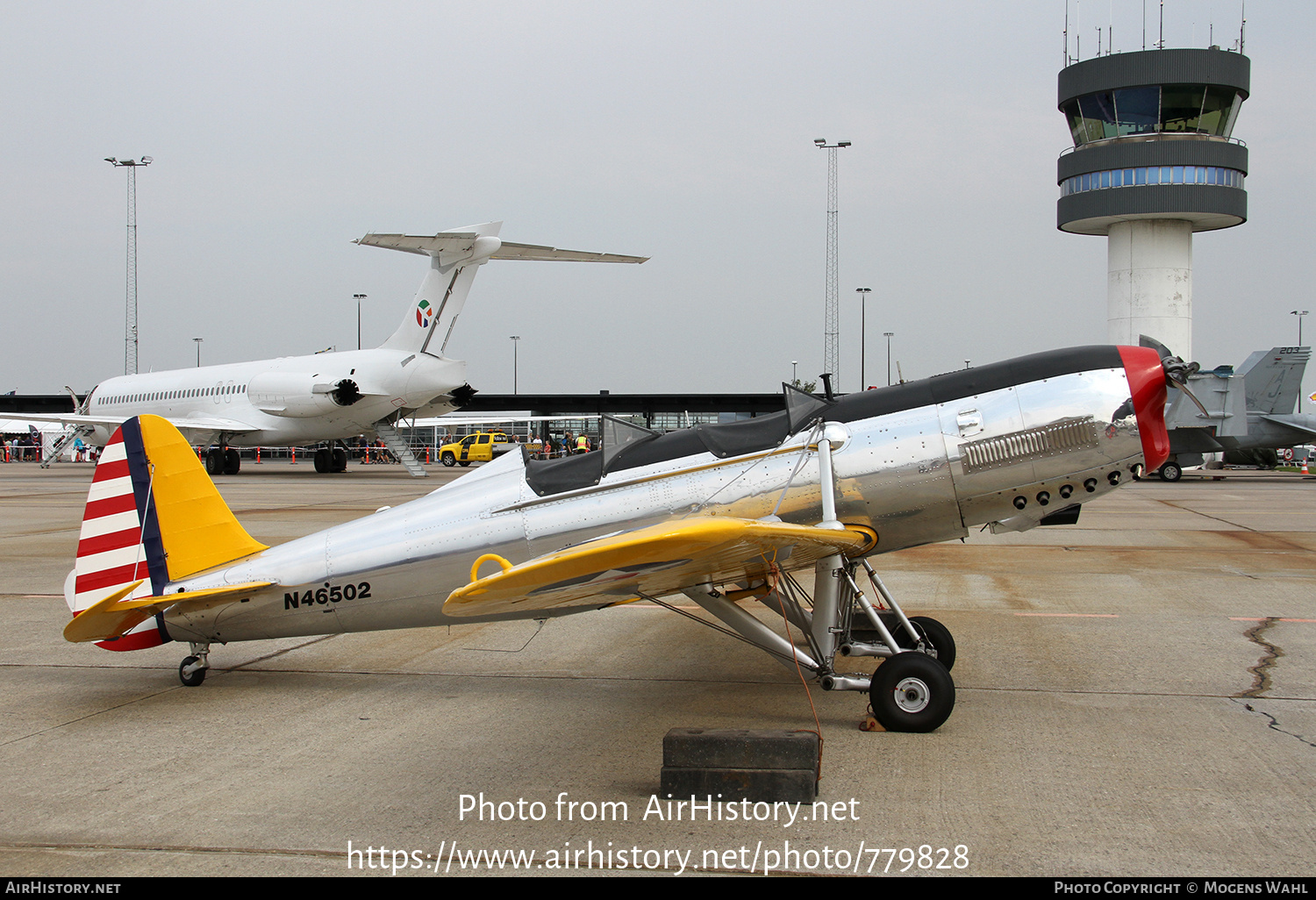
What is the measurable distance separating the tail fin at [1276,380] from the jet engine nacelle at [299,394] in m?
30.4

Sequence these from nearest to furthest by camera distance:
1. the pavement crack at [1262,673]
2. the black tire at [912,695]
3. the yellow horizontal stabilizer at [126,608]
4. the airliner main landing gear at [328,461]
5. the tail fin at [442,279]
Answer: the black tire at [912,695]
the pavement crack at [1262,673]
the yellow horizontal stabilizer at [126,608]
the tail fin at [442,279]
the airliner main landing gear at [328,461]

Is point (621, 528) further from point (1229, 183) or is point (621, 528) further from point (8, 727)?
point (1229, 183)

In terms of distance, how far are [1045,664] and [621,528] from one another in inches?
144

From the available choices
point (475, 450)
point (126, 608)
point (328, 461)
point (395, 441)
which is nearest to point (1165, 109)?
point (475, 450)

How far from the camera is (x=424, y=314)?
3297 centimetres

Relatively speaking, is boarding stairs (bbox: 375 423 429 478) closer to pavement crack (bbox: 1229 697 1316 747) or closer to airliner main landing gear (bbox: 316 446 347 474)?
airliner main landing gear (bbox: 316 446 347 474)

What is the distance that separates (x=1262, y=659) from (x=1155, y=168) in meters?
49.0

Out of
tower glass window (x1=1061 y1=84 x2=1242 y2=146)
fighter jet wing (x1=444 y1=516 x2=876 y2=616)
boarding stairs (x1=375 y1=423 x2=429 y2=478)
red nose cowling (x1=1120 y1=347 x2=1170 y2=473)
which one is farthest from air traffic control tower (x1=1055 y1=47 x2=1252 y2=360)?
fighter jet wing (x1=444 y1=516 x2=876 y2=616)

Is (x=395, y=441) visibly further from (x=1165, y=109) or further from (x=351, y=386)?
(x=1165, y=109)

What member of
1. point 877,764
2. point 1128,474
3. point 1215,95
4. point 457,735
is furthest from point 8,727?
point 1215,95

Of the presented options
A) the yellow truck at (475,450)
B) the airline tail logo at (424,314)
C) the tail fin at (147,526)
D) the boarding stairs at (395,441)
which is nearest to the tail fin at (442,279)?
the airline tail logo at (424,314)

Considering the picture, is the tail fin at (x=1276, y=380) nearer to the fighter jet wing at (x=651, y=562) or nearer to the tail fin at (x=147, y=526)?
the fighter jet wing at (x=651, y=562)

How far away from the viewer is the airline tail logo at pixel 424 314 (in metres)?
32.8

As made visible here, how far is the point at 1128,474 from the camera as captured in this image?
19.6ft
